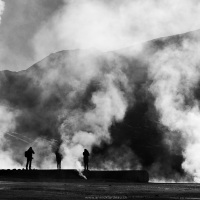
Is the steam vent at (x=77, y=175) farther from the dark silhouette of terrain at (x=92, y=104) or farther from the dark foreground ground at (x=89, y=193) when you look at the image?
the dark silhouette of terrain at (x=92, y=104)

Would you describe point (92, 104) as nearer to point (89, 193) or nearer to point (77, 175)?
point (77, 175)

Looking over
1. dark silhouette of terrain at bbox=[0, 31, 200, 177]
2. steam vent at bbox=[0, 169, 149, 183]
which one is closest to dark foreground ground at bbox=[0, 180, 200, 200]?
steam vent at bbox=[0, 169, 149, 183]

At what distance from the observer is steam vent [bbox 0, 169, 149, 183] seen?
30719 mm

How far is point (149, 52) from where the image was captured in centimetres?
8638

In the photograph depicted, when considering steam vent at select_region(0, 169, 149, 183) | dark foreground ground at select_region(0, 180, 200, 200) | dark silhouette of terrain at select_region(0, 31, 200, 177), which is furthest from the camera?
dark silhouette of terrain at select_region(0, 31, 200, 177)

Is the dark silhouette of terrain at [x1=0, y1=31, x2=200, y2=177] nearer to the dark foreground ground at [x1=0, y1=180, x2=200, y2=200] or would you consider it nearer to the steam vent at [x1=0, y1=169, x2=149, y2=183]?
the steam vent at [x1=0, y1=169, x2=149, y2=183]

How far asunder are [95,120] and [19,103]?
73.9 feet

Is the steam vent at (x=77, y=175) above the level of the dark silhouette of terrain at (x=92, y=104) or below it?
below

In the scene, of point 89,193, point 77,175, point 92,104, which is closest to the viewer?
point 89,193

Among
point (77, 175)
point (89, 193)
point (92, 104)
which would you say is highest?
point (92, 104)

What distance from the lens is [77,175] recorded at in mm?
32531

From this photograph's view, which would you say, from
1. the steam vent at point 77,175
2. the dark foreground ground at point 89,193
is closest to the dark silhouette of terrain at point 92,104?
the steam vent at point 77,175

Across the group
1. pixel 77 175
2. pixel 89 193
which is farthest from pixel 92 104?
pixel 89 193

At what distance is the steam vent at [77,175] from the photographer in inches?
1209
